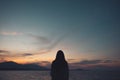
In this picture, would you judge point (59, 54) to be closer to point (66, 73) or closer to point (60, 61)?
point (60, 61)

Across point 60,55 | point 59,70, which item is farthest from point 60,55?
point 59,70

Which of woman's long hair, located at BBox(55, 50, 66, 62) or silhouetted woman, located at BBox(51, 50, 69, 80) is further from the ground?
woman's long hair, located at BBox(55, 50, 66, 62)

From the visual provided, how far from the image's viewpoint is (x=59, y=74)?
699cm

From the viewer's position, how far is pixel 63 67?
6961 mm

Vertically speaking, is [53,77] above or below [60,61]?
below

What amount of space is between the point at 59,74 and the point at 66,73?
0.77ft

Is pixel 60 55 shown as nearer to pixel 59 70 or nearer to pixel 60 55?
pixel 60 55

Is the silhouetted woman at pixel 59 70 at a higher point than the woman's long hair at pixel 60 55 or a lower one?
lower

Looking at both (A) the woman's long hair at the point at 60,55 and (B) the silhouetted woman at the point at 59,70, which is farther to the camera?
(B) the silhouetted woman at the point at 59,70

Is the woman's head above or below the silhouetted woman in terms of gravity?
above

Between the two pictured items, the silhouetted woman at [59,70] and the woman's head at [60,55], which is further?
the silhouetted woman at [59,70]

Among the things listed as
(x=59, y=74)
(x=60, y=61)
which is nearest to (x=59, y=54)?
(x=60, y=61)

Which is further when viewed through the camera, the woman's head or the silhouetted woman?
the silhouetted woman

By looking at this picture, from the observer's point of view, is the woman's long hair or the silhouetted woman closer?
the woman's long hair
